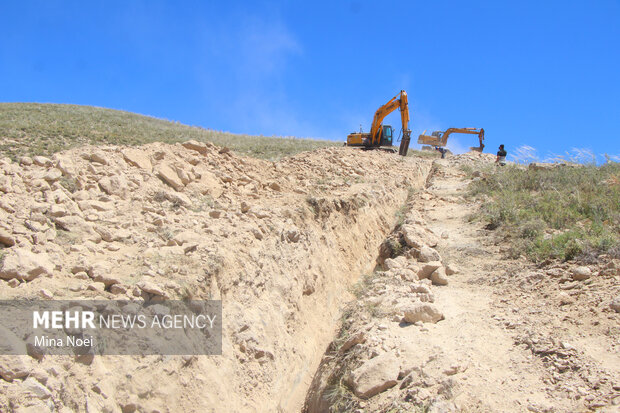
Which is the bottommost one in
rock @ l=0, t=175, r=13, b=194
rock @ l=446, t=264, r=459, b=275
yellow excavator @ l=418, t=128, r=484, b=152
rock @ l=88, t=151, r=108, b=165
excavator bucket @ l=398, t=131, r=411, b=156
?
rock @ l=446, t=264, r=459, b=275

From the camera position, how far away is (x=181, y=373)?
3.90 metres

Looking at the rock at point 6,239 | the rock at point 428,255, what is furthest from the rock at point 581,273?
the rock at point 6,239

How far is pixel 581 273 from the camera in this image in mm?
5215

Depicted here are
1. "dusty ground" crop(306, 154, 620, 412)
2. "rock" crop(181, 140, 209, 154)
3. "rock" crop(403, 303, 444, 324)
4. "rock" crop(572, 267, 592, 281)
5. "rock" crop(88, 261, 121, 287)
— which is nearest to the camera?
"dusty ground" crop(306, 154, 620, 412)

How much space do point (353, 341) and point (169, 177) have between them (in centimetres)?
390

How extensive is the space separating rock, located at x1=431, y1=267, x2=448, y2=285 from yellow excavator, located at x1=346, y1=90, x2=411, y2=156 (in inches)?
534

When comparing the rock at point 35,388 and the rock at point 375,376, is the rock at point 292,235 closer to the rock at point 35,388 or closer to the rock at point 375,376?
→ the rock at point 375,376

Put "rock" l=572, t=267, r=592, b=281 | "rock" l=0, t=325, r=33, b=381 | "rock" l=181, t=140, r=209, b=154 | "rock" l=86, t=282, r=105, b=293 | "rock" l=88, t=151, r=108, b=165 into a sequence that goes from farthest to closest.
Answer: "rock" l=181, t=140, r=209, b=154
"rock" l=88, t=151, r=108, b=165
"rock" l=572, t=267, r=592, b=281
"rock" l=86, t=282, r=105, b=293
"rock" l=0, t=325, r=33, b=381

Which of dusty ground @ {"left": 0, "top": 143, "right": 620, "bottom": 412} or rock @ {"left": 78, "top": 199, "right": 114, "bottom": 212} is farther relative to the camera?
rock @ {"left": 78, "top": 199, "right": 114, "bottom": 212}

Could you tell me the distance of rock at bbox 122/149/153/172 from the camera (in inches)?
261

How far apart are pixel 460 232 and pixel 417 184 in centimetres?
735

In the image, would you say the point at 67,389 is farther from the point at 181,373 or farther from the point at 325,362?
the point at 325,362

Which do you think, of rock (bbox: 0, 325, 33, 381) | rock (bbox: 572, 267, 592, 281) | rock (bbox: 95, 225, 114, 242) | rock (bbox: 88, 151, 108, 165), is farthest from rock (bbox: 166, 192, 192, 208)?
rock (bbox: 572, 267, 592, 281)

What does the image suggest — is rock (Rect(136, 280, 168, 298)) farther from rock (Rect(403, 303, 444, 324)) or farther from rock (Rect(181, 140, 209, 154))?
rock (Rect(181, 140, 209, 154))
